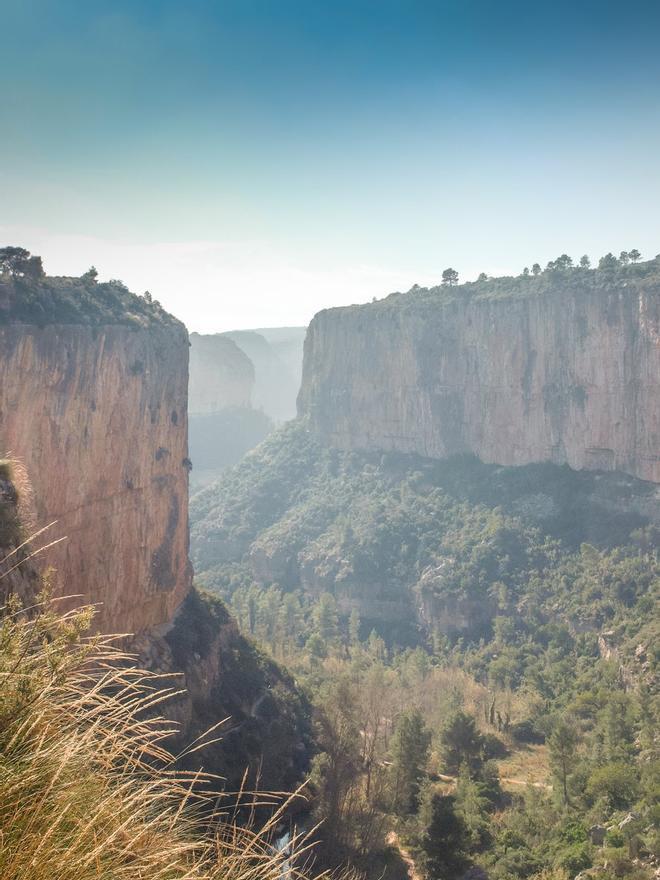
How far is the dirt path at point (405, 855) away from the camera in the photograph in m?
19.3

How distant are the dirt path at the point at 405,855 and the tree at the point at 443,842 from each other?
3.99 ft

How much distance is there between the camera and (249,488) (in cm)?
7512

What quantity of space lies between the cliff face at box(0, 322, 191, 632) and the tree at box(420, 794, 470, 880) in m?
12.5

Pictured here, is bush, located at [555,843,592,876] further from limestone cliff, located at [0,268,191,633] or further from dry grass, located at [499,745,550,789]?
limestone cliff, located at [0,268,191,633]

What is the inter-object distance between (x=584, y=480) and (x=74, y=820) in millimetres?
53131

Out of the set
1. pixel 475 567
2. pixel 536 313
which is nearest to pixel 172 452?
pixel 475 567

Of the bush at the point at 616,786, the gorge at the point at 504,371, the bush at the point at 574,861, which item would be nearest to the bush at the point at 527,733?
the bush at the point at 616,786

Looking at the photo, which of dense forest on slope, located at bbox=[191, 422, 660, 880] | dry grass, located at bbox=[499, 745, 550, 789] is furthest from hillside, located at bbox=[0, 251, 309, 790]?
dry grass, located at bbox=[499, 745, 550, 789]

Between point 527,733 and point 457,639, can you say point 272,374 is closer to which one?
point 457,639

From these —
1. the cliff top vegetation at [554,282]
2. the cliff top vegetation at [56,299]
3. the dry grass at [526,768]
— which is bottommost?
the dry grass at [526,768]

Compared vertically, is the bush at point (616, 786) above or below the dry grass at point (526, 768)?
above

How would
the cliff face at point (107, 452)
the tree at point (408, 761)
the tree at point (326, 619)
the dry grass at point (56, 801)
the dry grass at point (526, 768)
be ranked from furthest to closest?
the tree at point (326, 619) → the dry grass at point (526, 768) → the tree at point (408, 761) → the cliff face at point (107, 452) → the dry grass at point (56, 801)

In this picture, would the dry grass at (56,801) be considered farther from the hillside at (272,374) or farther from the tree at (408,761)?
the hillside at (272,374)

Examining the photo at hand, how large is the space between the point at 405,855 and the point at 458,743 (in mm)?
8082
